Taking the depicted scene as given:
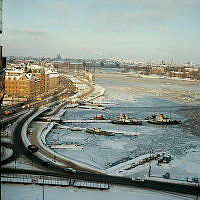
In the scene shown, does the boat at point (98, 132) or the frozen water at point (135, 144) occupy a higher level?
the boat at point (98, 132)

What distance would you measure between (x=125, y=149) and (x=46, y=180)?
11.1 metres

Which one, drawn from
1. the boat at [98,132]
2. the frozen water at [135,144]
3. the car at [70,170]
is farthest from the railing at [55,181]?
the boat at [98,132]

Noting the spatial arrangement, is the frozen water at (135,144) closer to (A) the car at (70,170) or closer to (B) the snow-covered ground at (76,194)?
(A) the car at (70,170)

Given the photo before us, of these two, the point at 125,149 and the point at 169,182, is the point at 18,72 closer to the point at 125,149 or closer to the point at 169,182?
the point at 125,149

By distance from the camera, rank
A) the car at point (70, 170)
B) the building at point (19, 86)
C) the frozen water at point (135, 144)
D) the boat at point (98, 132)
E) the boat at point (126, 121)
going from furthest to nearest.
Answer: the building at point (19, 86) < the boat at point (126, 121) < the boat at point (98, 132) < the frozen water at point (135, 144) < the car at point (70, 170)

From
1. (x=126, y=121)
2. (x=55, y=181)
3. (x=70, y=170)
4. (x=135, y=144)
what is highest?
(x=126, y=121)

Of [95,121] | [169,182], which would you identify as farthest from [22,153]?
[95,121]

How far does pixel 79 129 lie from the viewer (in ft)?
106

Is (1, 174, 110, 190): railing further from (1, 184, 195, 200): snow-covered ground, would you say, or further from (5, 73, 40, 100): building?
(5, 73, 40, 100): building

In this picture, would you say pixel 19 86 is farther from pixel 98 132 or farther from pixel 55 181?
pixel 55 181

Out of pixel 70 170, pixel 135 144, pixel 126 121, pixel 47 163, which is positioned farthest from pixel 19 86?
pixel 70 170

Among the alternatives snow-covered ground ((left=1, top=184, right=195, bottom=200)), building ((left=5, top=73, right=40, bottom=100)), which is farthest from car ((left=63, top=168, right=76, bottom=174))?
building ((left=5, top=73, right=40, bottom=100))

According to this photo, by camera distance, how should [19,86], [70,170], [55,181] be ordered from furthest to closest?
[19,86] → [70,170] → [55,181]

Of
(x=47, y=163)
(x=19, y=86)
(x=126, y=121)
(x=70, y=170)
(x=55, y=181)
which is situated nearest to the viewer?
(x=55, y=181)
